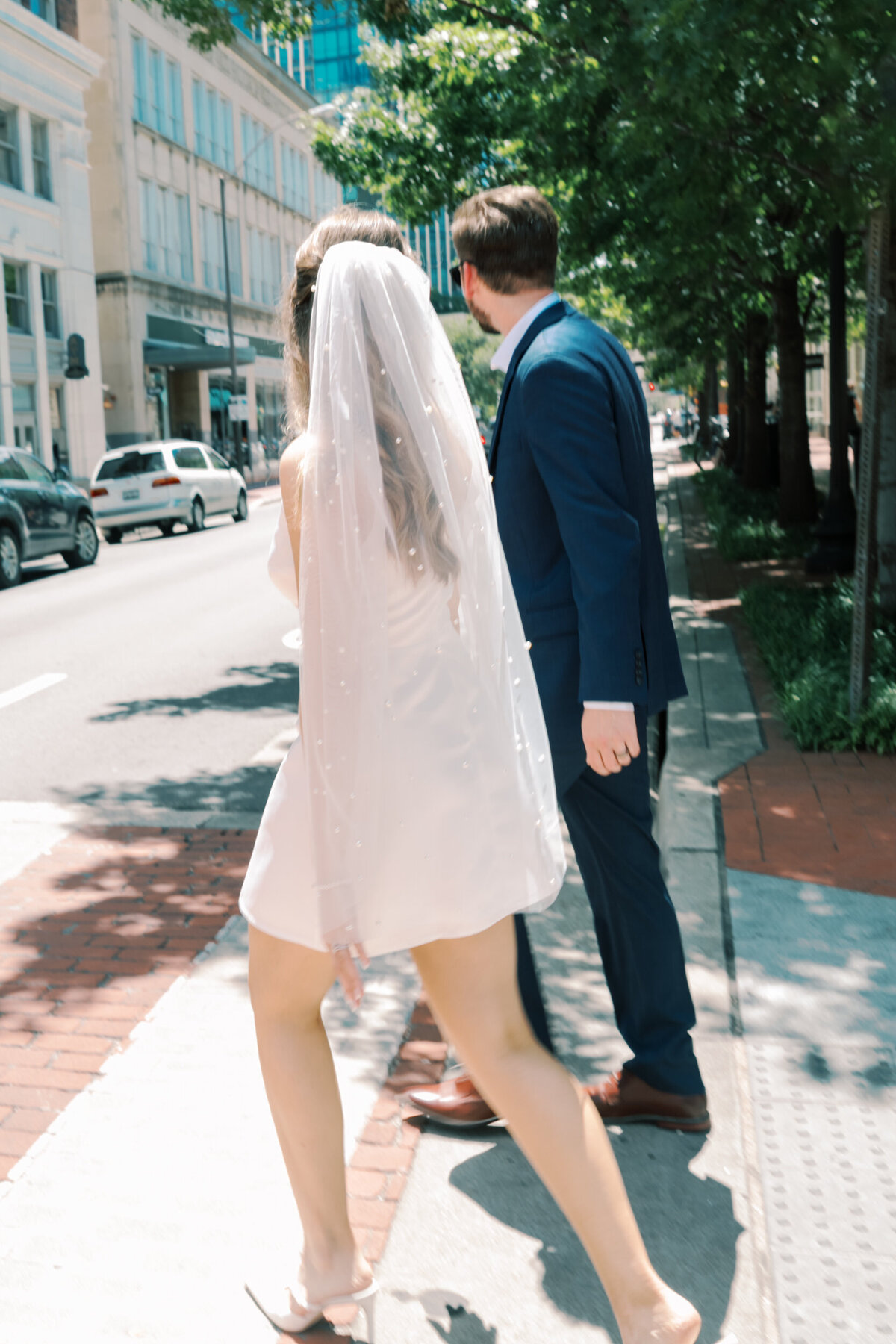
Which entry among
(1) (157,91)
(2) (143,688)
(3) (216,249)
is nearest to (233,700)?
(2) (143,688)

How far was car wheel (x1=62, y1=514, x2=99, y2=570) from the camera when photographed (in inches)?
729

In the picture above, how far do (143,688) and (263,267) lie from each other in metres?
52.6

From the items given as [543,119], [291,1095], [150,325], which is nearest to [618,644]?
[291,1095]

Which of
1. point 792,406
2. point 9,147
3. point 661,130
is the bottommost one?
point 792,406

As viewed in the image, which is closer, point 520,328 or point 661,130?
point 520,328

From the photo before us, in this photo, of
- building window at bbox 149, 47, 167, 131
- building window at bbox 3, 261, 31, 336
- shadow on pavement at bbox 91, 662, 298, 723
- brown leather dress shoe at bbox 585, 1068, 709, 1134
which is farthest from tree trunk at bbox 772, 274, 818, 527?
building window at bbox 149, 47, 167, 131

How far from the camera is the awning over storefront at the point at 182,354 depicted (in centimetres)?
4384

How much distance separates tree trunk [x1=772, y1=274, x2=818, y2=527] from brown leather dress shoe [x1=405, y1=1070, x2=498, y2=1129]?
45.3 feet

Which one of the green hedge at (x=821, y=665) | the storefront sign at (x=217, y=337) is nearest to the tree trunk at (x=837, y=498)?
the green hedge at (x=821, y=665)

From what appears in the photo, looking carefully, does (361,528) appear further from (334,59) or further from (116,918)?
(334,59)

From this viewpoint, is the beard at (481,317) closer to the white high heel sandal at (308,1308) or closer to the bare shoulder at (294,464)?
the bare shoulder at (294,464)

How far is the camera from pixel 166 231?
153ft

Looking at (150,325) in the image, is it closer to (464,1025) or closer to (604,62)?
(604,62)

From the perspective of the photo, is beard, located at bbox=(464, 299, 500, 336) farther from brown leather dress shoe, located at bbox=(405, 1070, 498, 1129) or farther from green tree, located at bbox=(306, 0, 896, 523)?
green tree, located at bbox=(306, 0, 896, 523)
